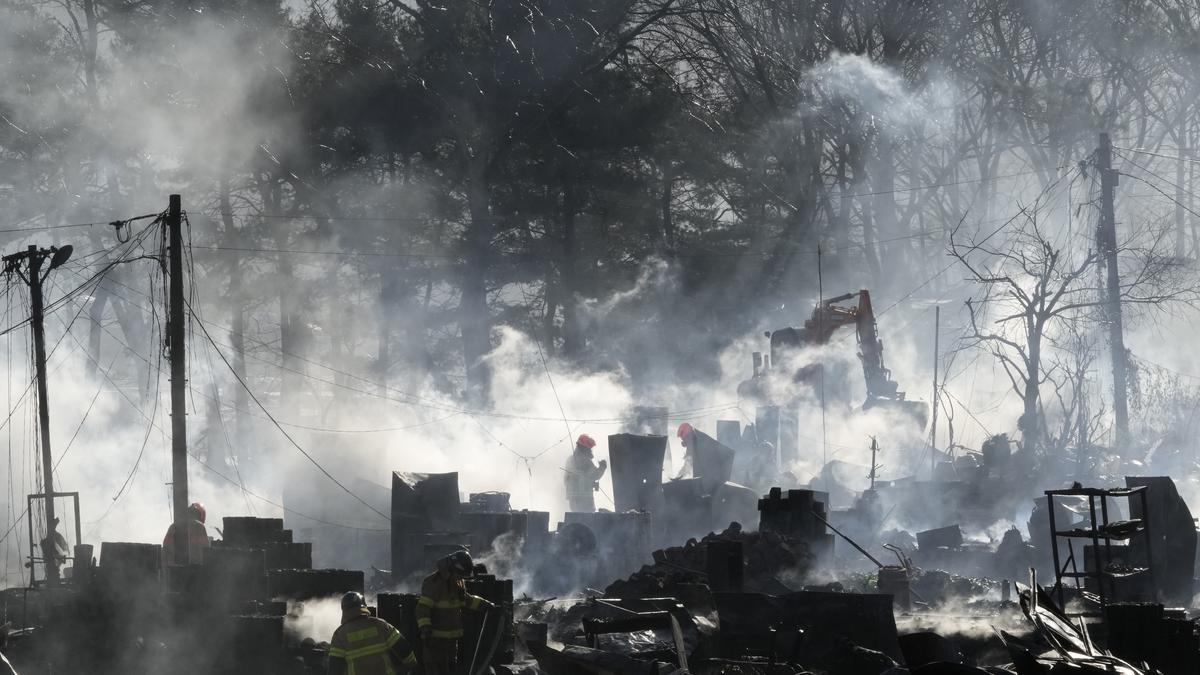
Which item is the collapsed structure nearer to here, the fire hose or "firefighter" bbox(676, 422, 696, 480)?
the fire hose

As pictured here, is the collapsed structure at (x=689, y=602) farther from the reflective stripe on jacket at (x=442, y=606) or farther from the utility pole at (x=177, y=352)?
the utility pole at (x=177, y=352)

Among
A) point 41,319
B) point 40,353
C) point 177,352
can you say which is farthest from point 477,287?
point 177,352

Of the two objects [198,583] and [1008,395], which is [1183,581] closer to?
[198,583]

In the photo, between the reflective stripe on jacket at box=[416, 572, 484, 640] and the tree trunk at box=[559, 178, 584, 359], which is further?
the tree trunk at box=[559, 178, 584, 359]

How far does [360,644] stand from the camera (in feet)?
34.8

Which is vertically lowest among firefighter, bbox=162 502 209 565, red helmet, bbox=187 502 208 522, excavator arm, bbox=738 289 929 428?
firefighter, bbox=162 502 209 565

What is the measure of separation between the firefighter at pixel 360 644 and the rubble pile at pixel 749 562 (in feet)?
21.3

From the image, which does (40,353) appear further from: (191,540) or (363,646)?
(363,646)

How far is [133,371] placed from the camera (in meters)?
46.0

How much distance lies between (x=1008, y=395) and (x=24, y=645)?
42.8 m

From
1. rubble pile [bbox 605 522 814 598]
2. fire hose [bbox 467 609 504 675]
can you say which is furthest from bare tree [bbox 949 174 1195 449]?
fire hose [bbox 467 609 504 675]

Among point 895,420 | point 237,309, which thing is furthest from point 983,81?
point 237,309

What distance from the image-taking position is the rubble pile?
1731 cm

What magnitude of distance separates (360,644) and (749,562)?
9.25 metres
